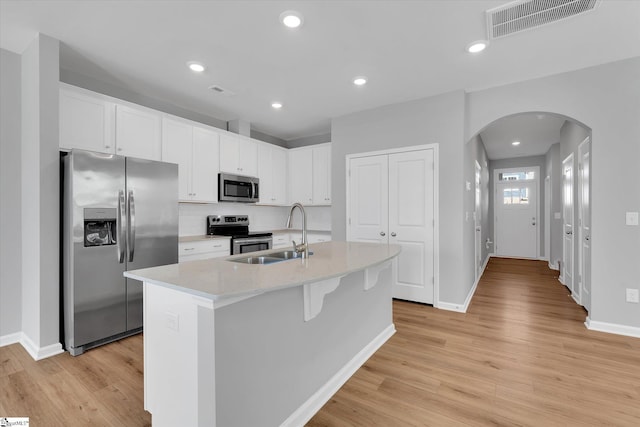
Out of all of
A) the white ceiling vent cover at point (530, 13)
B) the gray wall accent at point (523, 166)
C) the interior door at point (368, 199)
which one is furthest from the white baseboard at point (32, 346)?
the gray wall accent at point (523, 166)

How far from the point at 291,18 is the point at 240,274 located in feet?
6.28

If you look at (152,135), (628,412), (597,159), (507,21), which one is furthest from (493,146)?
(152,135)

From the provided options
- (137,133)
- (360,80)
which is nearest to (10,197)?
(137,133)

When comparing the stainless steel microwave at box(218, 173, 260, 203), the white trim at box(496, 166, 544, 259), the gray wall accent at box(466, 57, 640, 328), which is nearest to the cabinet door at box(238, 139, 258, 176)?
the stainless steel microwave at box(218, 173, 260, 203)

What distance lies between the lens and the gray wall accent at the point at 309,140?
223 inches

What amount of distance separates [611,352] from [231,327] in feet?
10.5

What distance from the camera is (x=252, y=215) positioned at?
5375mm

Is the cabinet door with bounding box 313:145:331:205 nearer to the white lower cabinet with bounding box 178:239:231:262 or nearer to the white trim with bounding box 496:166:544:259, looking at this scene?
the white lower cabinet with bounding box 178:239:231:262

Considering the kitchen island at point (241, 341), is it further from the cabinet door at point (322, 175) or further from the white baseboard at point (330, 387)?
the cabinet door at point (322, 175)

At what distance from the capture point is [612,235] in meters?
Result: 2.95

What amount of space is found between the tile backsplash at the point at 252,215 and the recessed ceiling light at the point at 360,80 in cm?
261

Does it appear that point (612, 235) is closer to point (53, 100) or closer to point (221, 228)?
point (221, 228)

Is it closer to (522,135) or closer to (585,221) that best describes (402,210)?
(585,221)

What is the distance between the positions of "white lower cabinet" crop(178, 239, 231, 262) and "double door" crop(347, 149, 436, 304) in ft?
6.01
